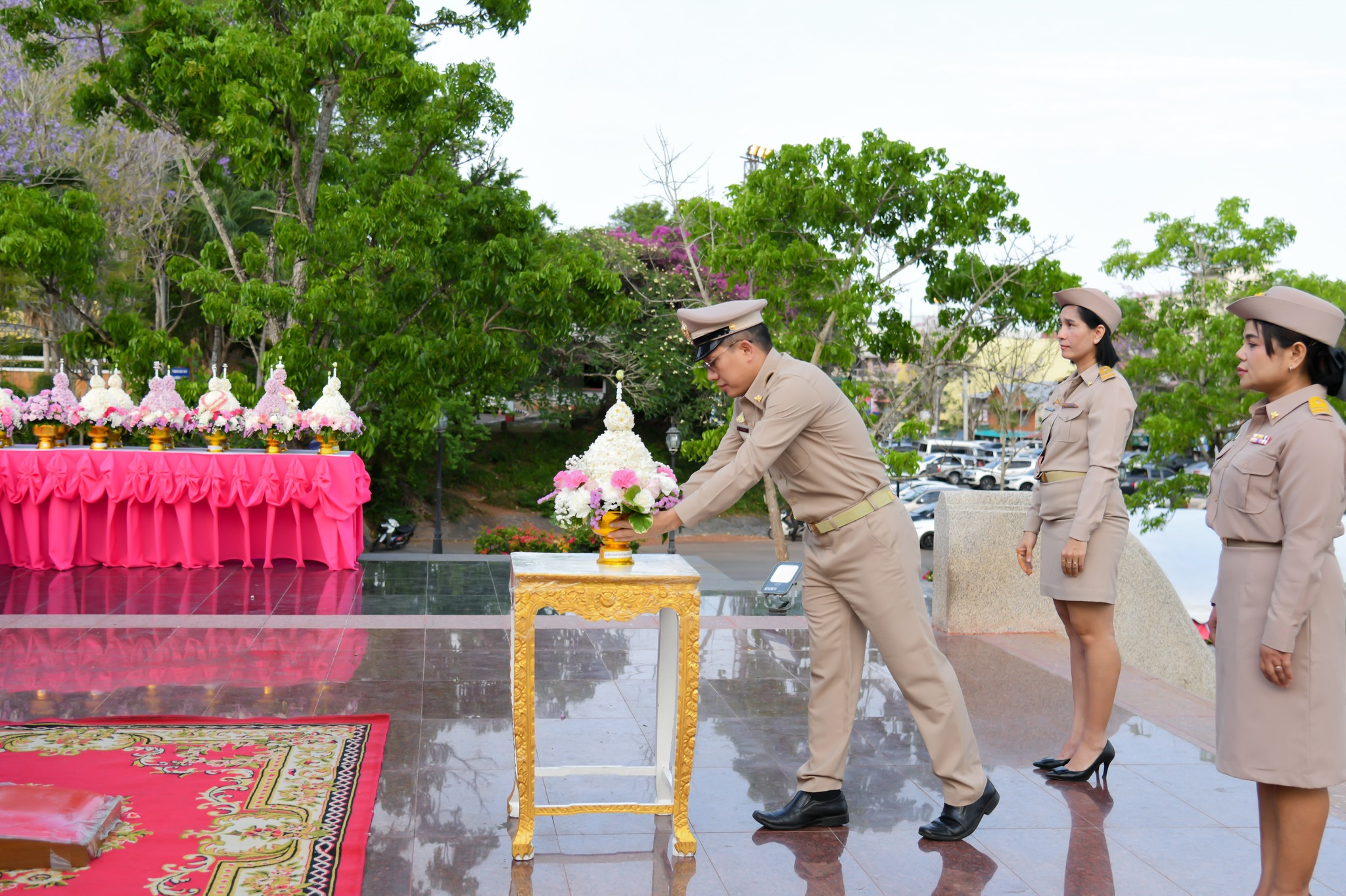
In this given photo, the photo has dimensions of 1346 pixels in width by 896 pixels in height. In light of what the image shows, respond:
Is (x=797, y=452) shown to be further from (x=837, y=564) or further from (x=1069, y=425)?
(x=1069, y=425)

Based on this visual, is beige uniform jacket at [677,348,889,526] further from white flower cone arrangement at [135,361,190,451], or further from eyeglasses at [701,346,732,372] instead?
white flower cone arrangement at [135,361,190,451]

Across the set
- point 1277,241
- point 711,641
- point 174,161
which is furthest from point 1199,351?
point 174,161

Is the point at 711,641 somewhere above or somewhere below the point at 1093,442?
below

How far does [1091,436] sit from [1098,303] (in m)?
0.55

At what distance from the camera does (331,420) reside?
417 inches

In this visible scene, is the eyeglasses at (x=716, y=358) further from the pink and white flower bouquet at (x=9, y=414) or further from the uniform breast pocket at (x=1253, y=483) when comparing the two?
the pink and white flower bouquet at (x=9, y=414)

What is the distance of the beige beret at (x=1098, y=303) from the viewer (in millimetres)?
4660

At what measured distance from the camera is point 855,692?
4.18 metres

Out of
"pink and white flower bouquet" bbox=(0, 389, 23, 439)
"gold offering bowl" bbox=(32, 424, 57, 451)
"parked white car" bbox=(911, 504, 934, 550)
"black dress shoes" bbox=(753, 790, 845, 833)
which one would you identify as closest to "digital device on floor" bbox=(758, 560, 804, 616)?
"black dress shoes" bbox=(753, 790, 845, 833)

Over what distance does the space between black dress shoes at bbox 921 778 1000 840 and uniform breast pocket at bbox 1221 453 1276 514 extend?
1.46 metres

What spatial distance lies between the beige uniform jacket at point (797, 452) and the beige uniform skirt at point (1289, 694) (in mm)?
1283

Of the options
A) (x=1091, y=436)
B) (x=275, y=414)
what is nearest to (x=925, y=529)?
(x=275, y=414)

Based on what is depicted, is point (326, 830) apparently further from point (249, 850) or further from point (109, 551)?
point (109, 551)

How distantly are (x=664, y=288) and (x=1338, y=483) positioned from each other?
2512 cm
